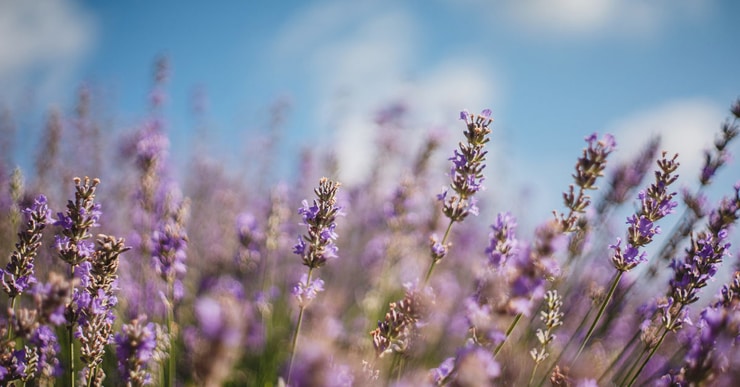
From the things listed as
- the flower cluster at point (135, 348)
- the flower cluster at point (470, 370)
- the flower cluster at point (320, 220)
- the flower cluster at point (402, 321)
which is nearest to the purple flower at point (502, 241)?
Result: the flower cluster at point (402, 321)

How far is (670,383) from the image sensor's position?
78.8 inches

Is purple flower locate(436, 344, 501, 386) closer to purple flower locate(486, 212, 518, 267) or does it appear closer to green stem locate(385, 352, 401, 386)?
green stem locate(385, 352, 401, 386)

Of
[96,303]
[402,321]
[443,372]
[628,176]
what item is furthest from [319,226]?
[628,176]

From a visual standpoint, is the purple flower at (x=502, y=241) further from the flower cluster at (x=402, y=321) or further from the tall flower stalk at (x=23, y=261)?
the tall flower stalk at (x=23, y=261)

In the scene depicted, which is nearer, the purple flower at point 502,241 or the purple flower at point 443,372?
the purple flower at point 443,372

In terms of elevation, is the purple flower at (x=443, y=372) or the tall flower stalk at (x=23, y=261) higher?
the tall flower stalk at (x=23, y=261)

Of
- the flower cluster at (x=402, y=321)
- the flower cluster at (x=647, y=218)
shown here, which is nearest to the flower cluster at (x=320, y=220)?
the flower cluster at (x=402, y=321)

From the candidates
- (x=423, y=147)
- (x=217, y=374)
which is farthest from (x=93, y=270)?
(x=423, y=147)

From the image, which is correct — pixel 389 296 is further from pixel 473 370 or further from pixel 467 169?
pixel 473 370

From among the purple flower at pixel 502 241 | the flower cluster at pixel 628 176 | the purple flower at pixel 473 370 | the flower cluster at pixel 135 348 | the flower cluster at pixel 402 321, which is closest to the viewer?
the purple flower at pixel 473 370

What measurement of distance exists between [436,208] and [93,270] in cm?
287

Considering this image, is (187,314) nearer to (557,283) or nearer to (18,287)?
(18,287)

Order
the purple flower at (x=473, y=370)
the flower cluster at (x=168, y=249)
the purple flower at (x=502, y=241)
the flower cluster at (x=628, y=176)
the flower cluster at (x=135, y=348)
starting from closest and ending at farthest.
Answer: the purple flower at (x=473, y=370) < the flower cluster at (x=135, y=348) < the purple flower at (x=502, y=241) < the flower cluster at (x=168, y=249) < the flower cluster at (x=628, y=176)

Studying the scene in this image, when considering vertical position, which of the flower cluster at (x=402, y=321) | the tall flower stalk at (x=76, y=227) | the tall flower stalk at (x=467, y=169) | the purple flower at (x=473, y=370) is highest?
the tall flower stalk at (x=467, y=169)
